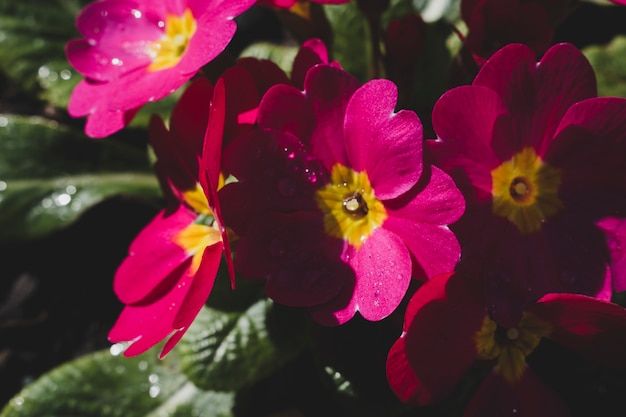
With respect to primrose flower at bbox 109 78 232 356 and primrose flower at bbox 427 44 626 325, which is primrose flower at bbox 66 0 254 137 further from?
primrose flower at bbox 427 44 626 325

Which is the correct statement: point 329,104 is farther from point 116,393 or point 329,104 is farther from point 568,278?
point 116,393

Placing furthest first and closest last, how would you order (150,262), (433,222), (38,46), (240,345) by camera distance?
1. (38,46)
2. (240,345)
3. (150,262)
4. (433,222)

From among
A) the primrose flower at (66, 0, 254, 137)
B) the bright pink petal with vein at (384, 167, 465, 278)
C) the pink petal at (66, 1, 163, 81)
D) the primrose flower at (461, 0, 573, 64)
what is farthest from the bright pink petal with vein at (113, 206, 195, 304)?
the primrose flower at (461, 0, 573, 64)

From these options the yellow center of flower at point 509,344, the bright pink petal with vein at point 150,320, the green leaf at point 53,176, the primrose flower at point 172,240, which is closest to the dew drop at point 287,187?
the primrose flower at point 172,240

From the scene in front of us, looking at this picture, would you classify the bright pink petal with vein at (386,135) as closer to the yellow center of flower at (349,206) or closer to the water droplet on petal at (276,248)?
the yellow center of flower at (349,206)

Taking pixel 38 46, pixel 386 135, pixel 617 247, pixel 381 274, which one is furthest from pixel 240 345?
pixel 38 46

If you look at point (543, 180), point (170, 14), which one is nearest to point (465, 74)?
point (543, 180)

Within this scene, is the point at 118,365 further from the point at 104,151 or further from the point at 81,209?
the point at 104,151
